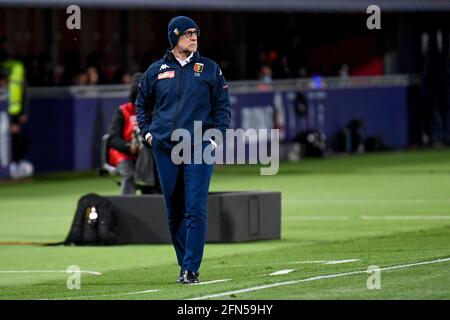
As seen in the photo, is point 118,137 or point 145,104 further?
point 118,137

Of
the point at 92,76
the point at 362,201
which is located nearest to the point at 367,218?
the point at 362,201

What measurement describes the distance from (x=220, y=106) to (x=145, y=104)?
2.21ft

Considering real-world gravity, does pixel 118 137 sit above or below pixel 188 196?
above

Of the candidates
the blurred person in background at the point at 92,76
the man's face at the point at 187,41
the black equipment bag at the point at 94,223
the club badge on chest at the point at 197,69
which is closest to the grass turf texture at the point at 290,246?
the black equipment bag at the point at 94,223

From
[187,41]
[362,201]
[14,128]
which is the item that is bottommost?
[362,201]

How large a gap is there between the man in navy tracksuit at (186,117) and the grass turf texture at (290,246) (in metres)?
0.51

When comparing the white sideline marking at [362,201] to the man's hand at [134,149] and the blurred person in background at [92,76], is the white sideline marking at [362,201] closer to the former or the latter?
the man's hand at [134,149]

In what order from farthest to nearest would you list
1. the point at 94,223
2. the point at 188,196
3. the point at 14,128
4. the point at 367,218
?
the point at 14,128 → the point at 367,218 → the point at 94,223 → the point at 188,196

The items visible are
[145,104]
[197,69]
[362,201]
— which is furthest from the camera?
[362,201]

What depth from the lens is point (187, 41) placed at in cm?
1371

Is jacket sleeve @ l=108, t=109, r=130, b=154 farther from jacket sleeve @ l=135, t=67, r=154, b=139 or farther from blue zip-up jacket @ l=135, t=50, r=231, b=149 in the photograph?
blue zip-up jacket @ l=135, t=50, r=231, b=149

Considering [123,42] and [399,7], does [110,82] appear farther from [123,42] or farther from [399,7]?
[399,7]

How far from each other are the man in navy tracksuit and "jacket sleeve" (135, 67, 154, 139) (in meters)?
0.03

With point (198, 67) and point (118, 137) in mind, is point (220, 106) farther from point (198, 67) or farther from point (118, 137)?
point (118, 137)
